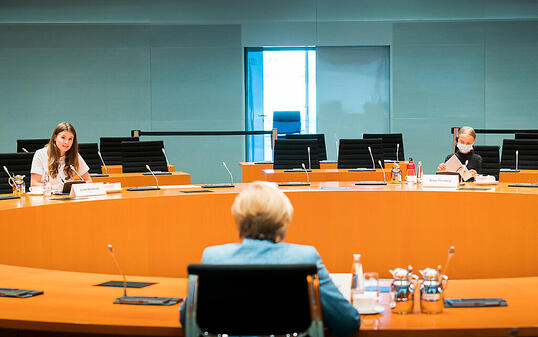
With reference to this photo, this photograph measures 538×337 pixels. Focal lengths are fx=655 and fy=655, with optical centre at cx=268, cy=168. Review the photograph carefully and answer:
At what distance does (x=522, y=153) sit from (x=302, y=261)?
19.6ft

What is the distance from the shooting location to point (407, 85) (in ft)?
36.3

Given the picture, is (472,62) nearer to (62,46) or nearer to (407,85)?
(407,85)

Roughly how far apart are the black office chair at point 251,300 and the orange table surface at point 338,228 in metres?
2.31

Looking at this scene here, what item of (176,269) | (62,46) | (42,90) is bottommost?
(176,269)

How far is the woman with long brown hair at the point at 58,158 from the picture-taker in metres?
4.86

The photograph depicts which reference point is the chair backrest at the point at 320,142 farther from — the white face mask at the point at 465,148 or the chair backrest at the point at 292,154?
the white face mask at the point at 465,148

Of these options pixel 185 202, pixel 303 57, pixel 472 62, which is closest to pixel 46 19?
pixel 303 57

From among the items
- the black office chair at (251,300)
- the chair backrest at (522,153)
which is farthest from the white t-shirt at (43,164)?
the chair backrest at (522,153)

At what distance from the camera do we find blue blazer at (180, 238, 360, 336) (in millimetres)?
1703

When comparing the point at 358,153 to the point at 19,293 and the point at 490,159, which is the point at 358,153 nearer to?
the point at 490,159

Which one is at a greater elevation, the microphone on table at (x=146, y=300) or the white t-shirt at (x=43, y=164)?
the white t-shirt at (x=43, y=164)

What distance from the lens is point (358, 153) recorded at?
23.0 feet

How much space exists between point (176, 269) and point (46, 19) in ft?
27.0

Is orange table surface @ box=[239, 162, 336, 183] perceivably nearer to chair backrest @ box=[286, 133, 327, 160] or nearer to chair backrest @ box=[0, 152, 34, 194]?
chair backrest @ box=[286, 133, 327, 160]
